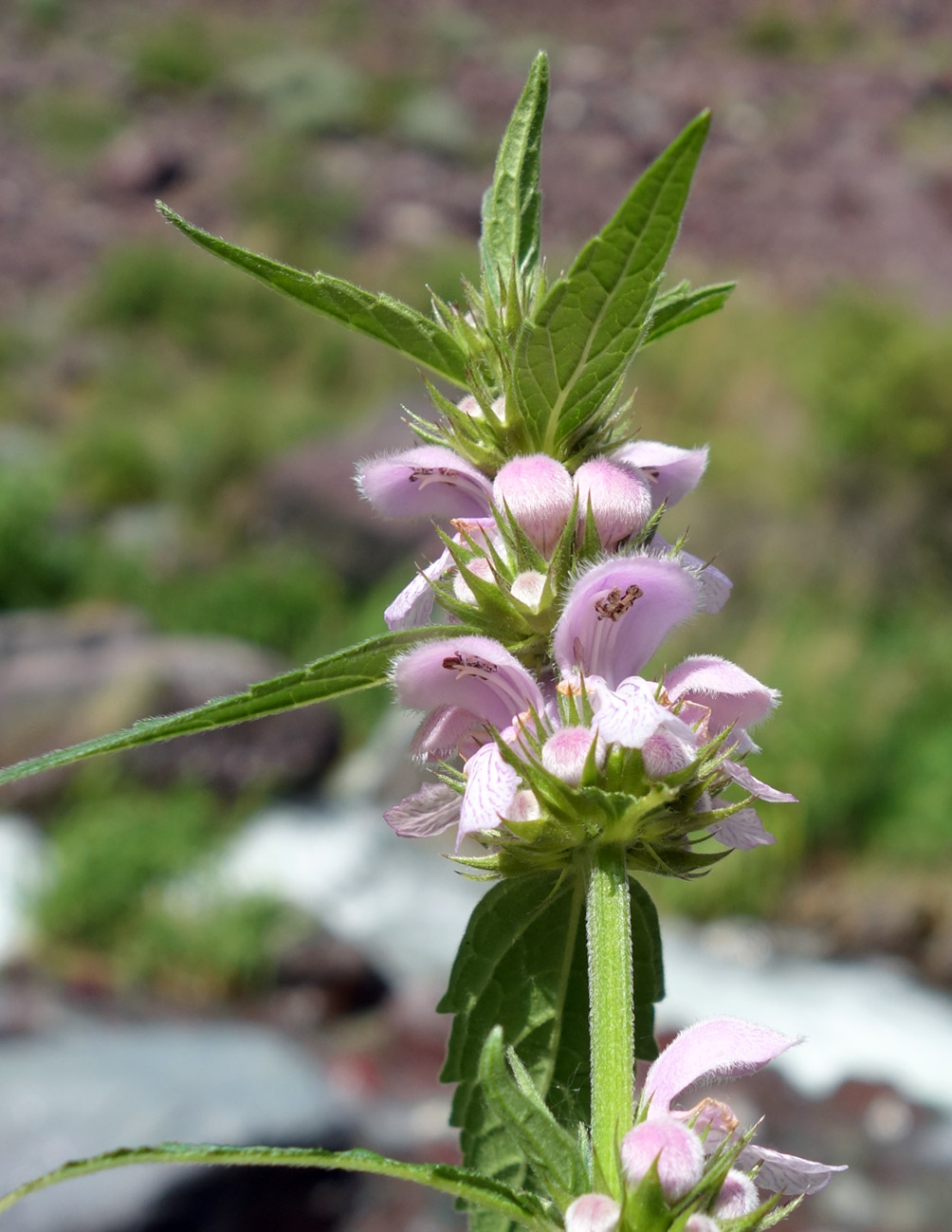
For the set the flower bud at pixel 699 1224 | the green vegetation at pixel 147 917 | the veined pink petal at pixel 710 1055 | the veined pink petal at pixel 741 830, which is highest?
the green vegetation at pixel 147 917

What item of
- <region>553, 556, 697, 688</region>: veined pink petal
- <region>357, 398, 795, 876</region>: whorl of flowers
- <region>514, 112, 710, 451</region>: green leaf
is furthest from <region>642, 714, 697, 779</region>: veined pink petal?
<region>514, 112, 710, 451</region>: green leaf

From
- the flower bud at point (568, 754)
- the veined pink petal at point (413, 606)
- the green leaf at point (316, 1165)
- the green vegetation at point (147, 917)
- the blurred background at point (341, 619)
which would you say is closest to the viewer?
→ the green leaf at point (316, 1165)

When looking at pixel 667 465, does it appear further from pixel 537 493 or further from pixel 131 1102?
pixel 131 1102

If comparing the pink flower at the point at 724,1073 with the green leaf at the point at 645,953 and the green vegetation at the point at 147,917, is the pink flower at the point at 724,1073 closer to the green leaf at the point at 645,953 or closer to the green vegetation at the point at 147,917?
the green leaf at the point at 645,953

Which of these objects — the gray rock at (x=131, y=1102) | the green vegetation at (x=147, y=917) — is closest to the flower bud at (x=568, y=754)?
the gray rock at (x=131, y=1102)

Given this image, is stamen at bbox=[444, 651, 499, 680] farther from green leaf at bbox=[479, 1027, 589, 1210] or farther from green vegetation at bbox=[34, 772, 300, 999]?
green vegetation at bbox=[34, 772, 300, 999]

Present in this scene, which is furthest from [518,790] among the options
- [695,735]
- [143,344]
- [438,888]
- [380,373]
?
[143,344]

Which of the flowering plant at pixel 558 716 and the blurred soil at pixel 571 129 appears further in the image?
the blurred soil at pixel 571 129

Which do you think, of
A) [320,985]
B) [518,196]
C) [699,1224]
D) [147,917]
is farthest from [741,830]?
[147,917]
